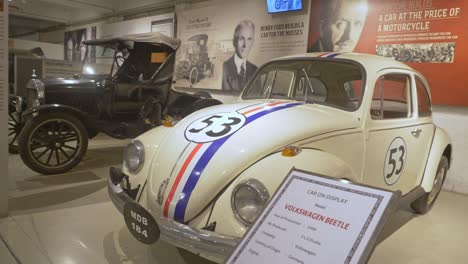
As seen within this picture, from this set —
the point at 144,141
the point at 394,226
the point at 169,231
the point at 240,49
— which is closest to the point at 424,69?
the point at 394,226

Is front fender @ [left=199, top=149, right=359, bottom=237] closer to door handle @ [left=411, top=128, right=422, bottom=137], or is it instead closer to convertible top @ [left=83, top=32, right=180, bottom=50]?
door handle @ [left=411, top=128, right=422, bottom=137]

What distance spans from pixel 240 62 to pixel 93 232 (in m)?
5.20

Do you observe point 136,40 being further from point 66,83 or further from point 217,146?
point 217,146

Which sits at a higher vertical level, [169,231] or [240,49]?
[240,49]

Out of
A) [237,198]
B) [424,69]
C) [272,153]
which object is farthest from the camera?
[424,69]

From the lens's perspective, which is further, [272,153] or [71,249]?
[71,249]

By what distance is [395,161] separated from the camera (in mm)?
2953

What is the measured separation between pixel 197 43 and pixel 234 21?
1232mm

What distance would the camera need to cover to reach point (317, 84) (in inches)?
120

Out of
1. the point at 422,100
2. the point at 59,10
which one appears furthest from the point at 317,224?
the point at 59,10

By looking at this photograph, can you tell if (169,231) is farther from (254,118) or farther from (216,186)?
(254,118)

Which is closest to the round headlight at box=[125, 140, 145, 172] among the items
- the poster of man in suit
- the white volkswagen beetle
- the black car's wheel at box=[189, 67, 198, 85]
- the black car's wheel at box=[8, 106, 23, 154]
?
the white volkswagen beetle

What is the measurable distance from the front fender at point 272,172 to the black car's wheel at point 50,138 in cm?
304

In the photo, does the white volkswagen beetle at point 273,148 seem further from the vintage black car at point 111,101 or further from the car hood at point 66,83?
the car hood at point 66,83
